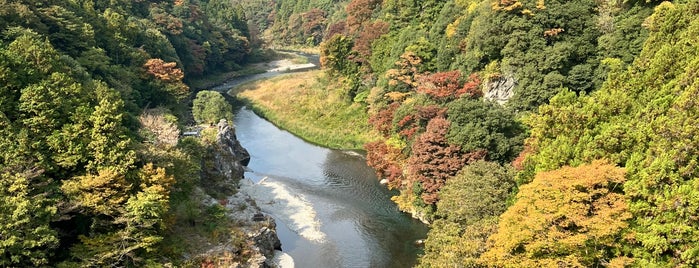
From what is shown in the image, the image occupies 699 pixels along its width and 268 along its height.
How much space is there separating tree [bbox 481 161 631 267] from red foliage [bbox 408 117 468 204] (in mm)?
12659

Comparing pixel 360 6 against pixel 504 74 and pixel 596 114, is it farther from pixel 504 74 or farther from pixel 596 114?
pixel 596 114

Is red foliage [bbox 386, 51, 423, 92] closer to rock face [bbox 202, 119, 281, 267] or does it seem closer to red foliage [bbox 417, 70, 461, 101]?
red foliage [bbox 417, 70, 461, 101]

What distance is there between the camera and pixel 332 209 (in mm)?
40844

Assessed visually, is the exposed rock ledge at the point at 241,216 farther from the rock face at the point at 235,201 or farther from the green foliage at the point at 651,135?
the green foliage at the point at 651,135

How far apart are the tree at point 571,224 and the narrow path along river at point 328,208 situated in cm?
1134

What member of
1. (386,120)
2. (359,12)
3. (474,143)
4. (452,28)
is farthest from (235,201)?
(359,12)

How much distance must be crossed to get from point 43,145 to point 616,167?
96.1 ft

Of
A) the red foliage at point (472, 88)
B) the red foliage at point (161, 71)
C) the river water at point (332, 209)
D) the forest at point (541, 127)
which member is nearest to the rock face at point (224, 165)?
the river water at point (332, 209)

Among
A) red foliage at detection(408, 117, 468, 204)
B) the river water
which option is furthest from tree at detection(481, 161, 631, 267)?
red foliage at detection(408, 117, 468, 204)

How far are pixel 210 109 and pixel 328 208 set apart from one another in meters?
24.9

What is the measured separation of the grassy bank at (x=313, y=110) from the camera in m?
60.0

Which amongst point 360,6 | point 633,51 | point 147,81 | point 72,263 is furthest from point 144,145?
point 360,6

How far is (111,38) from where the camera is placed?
53.2 metres

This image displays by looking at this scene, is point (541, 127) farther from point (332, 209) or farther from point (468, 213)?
point (332, 209)
